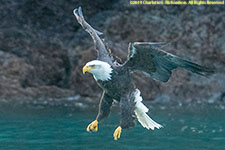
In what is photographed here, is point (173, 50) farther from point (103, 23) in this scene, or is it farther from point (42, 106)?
point (42, 106)

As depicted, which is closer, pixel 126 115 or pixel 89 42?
pixel 126 115

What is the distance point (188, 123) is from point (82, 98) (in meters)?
5.26

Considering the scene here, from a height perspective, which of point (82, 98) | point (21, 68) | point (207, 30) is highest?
Answer: point (207, 30)

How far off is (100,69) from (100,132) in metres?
3.00

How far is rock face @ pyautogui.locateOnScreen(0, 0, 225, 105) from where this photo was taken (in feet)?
44.4

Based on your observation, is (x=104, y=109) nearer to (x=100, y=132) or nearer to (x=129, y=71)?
(x=129, y=71)

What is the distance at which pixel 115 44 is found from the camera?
14164 mm

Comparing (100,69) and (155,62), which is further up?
(155,62)

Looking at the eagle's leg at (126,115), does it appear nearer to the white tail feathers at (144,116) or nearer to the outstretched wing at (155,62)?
the white tail feathers at (144,116)

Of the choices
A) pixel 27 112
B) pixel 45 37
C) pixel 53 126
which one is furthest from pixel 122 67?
pixel 45 37

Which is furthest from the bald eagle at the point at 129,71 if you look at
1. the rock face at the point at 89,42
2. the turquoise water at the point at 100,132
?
the rock face at the point at 89,42

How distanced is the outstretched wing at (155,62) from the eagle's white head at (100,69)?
0.30m

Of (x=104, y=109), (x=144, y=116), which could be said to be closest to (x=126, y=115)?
(x=104, y=109)

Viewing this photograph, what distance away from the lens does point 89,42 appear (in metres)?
14.2
